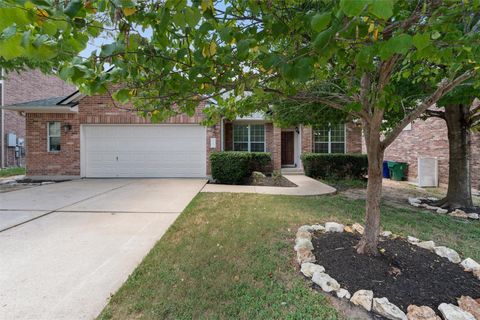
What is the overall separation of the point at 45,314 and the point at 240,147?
36.5 feet

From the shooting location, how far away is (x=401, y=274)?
2.85m

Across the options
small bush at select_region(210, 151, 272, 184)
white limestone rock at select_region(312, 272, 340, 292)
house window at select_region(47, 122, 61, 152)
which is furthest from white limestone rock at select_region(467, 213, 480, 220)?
house window at select_region(47, 122, 61, 152)

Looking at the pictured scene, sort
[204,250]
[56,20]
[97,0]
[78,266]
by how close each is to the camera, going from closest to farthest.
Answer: [56,20] → [97,0] → [78,266] → [204,250]

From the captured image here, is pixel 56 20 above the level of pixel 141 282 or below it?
above

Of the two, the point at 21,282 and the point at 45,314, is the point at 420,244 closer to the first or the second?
the point at 45,314

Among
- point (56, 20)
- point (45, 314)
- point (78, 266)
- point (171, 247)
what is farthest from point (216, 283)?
point (56, 20)

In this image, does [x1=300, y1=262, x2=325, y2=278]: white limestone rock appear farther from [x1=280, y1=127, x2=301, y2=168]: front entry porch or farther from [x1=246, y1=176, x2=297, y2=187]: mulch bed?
[x1=280, y1=127, x2=301, y2=168]: front entry porch

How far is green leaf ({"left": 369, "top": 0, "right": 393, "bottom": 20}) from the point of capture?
0.80 metres

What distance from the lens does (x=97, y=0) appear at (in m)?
1.32

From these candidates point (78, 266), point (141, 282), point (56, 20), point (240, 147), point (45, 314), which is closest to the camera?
point (56, 20)

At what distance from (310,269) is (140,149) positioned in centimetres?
1007

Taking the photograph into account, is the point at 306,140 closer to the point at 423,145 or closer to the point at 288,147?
the point at 288,147

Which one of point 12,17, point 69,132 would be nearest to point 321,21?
point 12,17

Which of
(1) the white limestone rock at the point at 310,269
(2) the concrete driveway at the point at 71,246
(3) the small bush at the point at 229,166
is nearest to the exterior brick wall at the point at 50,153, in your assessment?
(2) the concrete driveway at the point at 71,246
